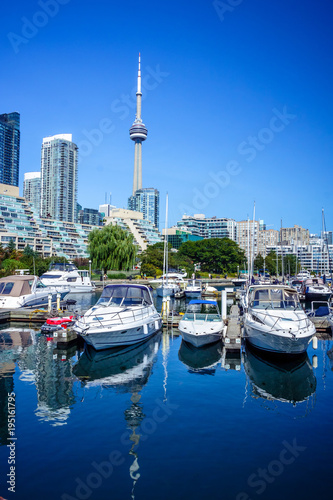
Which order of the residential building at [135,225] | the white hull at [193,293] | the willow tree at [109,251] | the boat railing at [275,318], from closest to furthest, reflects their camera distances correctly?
the boat railing at [275,318]
the white hull at [193,293]
the willow tree at [109,251]
the residential building at [135,225]

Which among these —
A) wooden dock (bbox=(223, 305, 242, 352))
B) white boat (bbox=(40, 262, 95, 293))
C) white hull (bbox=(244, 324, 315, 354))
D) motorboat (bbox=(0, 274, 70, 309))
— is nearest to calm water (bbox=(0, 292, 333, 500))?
white hull (bbox=(244, 324, 315, 354))

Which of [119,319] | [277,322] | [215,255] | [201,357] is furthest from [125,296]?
[215,255]

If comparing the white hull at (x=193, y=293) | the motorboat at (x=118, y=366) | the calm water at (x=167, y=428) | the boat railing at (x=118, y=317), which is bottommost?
the calm water at (x=167, y=428)

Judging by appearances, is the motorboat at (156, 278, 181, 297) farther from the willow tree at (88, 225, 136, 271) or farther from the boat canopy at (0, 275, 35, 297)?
the boat canopy at (0, 275, 35, 297)

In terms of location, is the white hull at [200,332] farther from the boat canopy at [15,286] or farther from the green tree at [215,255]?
the green tree at [215,255]

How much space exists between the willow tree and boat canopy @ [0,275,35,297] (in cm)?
→ 3966

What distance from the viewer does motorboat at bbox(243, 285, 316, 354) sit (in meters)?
18.7

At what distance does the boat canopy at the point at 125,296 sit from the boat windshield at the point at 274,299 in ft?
22.3

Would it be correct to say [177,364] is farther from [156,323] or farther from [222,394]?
[156,323]

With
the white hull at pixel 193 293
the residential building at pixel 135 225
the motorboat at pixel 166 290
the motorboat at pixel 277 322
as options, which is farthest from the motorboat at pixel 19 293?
the residential building at pixel 135 225

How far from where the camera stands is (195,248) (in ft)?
388

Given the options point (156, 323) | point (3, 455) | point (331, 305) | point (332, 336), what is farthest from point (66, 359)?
point (331, 305)

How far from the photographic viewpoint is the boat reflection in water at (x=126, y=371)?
1262cm

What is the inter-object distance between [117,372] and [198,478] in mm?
9368
